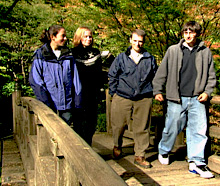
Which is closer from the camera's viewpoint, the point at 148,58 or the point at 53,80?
the point at 53,80

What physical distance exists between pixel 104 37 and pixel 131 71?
3829 mm

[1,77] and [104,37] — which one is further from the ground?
[104,37]

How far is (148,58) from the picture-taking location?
4.21 m

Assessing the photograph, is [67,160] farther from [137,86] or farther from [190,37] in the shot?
[190,37]

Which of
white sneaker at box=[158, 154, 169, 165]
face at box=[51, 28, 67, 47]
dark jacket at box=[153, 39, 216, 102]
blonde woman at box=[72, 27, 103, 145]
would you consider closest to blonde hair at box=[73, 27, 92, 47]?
blonde woman at box=[72, 27, 103, 145]

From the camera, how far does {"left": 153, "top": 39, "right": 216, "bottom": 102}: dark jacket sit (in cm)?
384

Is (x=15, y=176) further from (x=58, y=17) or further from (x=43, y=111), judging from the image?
(x=58, y=17)

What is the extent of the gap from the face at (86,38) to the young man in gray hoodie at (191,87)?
3.18ft

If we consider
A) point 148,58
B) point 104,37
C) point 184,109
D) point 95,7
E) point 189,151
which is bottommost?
point 189,151

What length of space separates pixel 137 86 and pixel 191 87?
2.22 feet

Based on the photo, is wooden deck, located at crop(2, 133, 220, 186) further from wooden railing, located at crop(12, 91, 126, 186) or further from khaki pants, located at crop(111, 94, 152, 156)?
wooden railing, located at crop(12, 91, 126, 186)

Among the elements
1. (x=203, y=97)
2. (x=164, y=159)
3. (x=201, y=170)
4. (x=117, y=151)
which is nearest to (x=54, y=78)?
(x=117, y=151)

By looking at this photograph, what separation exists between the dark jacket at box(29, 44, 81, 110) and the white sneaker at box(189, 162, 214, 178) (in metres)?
1.69

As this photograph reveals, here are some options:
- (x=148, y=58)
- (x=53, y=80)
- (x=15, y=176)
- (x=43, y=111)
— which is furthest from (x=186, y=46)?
(x=15, y=176)
